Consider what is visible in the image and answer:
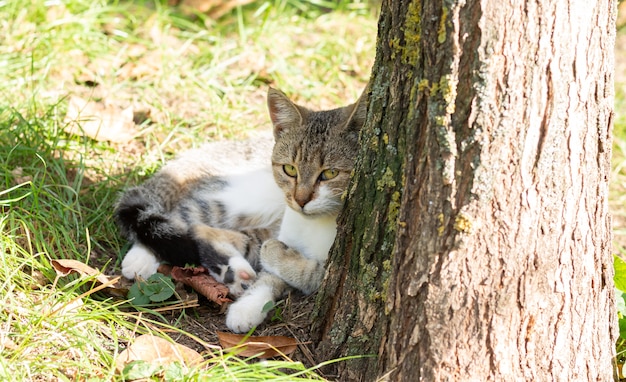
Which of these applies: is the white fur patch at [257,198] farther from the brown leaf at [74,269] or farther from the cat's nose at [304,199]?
the brown leaf at [74,269]

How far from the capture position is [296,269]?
3080 mm

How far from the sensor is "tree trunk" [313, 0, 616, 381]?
185cm

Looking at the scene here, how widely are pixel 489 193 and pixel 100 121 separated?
8.96 feet

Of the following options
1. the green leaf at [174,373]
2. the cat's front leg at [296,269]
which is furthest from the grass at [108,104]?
the cat's front leg at [296,269]

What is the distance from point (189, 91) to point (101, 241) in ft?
5.17

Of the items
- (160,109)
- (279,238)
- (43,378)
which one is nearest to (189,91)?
(160,109)

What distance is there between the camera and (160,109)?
437cm

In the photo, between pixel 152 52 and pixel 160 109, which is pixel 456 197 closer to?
pixel 160 109

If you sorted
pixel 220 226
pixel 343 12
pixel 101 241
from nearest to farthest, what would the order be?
pixel 101 241 → pixel 220 226 → pixel 343 12

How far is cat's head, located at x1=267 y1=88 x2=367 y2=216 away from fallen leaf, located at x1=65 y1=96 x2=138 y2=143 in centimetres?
119

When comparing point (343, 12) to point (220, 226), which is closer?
point (220, 226)

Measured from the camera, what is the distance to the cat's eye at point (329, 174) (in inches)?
122

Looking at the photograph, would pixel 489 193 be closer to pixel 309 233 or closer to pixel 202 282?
pixel 309 233

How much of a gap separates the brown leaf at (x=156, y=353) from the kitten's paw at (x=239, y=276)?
774mm
